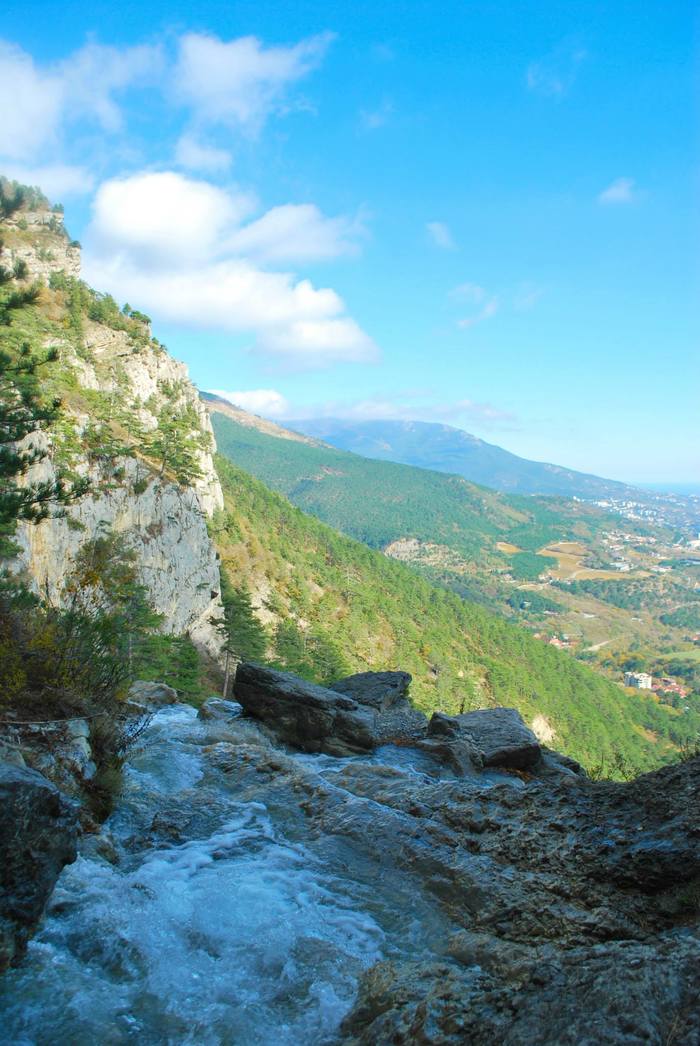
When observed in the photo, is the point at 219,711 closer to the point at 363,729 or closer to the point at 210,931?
the point at 363,729

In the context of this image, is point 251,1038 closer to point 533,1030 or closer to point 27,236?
point 533,1030

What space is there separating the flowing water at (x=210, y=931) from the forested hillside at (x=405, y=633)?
40012mm

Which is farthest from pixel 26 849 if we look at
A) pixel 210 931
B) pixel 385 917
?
pixel 385 917

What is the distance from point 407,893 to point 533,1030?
11.8 ft

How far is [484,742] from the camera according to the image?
15.4 meters

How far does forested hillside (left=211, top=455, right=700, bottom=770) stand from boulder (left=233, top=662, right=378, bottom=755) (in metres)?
32.2

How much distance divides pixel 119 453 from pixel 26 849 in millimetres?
38717

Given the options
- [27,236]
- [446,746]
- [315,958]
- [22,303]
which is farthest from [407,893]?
[27,236]

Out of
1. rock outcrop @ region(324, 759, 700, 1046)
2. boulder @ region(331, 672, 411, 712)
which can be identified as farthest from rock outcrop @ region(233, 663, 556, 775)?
rock outcrop @ region(324, 759, 700, 1046)

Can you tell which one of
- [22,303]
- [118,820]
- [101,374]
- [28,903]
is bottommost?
[118,820]

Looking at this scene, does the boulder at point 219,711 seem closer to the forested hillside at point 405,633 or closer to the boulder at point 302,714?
the boulder at point 302,714

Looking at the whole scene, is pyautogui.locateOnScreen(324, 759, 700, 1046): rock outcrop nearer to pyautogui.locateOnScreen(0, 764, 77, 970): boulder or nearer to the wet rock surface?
the wet rock surface

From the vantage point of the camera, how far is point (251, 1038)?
4.36 metres

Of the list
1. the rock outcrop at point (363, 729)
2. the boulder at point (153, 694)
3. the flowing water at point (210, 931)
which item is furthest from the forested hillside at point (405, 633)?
the flowing water at point (210, 931)
